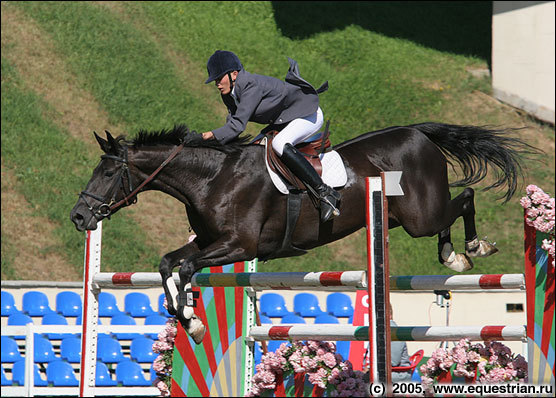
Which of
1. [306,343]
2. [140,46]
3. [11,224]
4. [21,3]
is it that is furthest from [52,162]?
[306,343]

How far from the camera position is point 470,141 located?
5805 millimetres

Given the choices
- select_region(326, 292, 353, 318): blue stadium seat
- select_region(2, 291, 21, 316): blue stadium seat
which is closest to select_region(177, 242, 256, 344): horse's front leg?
select_region(326, 292, 353, 318): blue stadium seat

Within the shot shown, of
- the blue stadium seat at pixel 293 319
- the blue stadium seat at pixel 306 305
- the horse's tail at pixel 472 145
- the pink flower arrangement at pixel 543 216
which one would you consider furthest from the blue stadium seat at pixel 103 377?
the pink flower arrangement at pixel 543 216

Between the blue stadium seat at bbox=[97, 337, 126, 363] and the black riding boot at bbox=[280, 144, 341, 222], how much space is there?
443 cm

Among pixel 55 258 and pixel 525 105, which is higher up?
pixel 525 105

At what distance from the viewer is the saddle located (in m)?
5.11

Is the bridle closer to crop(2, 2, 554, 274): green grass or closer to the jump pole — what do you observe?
the jump pole

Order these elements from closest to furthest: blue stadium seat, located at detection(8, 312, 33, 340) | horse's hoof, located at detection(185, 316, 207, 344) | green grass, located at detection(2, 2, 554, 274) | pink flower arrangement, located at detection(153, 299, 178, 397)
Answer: horse's hoof, located at detection(185, 316, 207, 344)
pink flower arrangement, located at detection(153, 299, 178, 397)
blue stadium seat, located at detection(8, 312, 33, 340)
green grass, located at detection(2, 2, 554, 274)

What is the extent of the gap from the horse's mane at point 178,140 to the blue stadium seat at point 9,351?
4625 mm

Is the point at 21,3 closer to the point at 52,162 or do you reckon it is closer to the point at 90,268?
the point at 52,162

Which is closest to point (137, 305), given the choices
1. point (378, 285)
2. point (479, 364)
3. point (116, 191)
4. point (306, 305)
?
point (306, 305)

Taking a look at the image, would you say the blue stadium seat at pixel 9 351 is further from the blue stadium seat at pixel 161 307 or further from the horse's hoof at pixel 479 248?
the horse's hoof at pixel 479 248

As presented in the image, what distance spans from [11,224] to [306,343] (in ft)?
29.7

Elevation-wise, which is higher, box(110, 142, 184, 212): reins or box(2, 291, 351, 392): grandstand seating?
box(110, 142, 184, 212): reins
